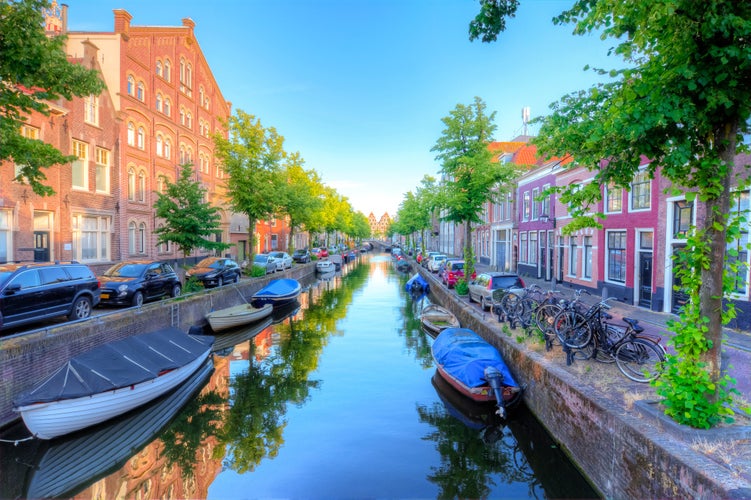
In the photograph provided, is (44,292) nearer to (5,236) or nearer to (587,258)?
(5,236)

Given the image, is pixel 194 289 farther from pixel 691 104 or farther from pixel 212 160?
pixel 212 160

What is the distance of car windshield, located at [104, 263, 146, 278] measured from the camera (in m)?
15.5

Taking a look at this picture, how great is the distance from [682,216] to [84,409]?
18.1 metres

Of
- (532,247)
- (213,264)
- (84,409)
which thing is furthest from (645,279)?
(213,264)

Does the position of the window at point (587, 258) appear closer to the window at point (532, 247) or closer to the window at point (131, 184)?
the window at point (532, 247)

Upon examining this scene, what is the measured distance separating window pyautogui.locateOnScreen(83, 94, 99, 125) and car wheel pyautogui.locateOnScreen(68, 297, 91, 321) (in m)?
14.7

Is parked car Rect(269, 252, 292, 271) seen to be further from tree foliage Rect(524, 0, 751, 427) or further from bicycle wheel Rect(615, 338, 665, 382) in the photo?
tree foliage Rect(524, 0, 751, 427)

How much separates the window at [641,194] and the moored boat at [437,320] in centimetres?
879

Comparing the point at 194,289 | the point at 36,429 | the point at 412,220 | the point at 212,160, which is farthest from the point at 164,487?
the point at 412,220

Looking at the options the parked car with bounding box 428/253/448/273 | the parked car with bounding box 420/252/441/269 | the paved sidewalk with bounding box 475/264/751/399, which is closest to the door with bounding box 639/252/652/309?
the paved sidewalk with bounding box 475/264/751/399

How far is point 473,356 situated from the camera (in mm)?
10594

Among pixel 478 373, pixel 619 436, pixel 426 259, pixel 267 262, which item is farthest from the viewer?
pixel 426 259

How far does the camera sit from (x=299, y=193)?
36.9m

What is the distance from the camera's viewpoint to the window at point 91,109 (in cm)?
2229
